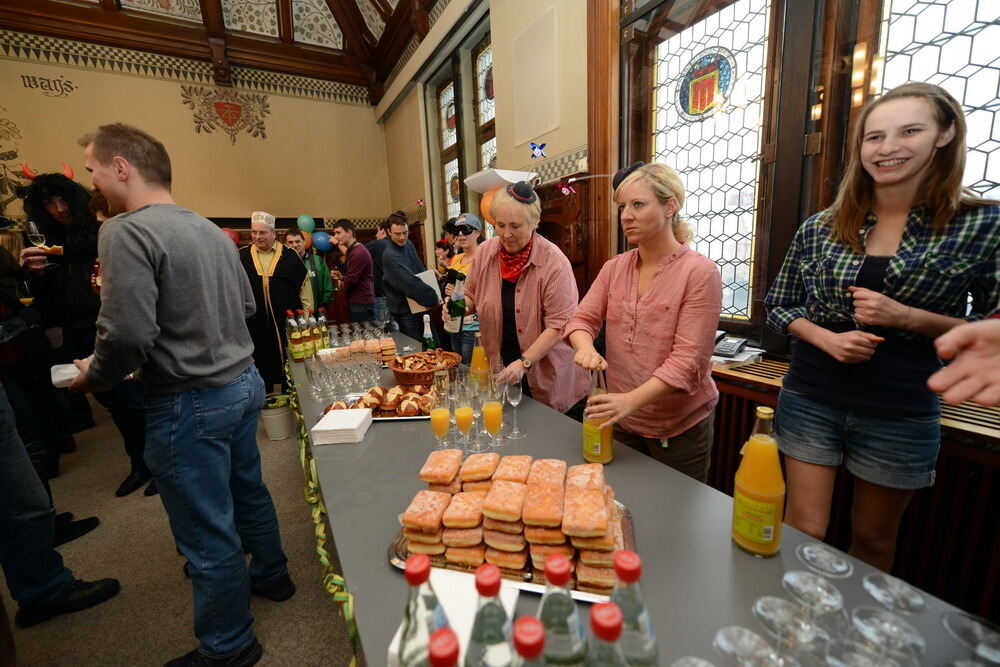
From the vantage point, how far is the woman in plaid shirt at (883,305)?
107 cm

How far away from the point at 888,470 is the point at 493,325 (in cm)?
154

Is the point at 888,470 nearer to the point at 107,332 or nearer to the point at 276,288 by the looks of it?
the point at 107,332

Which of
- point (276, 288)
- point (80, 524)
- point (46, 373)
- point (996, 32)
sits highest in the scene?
point (996, 32)

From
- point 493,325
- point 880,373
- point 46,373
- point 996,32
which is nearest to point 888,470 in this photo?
point 880,373

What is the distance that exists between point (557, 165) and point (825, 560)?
11.0ft

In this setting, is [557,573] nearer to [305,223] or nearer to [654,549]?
→ [654,549]

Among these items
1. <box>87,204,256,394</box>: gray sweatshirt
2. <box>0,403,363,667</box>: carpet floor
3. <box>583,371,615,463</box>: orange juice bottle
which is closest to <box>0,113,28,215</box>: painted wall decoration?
<box>0,403,363,667</box>: carpet floor

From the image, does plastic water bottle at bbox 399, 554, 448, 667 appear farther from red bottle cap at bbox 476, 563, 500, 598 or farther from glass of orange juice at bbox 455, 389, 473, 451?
glass of orange juice at bbox 455, 389, 473, 451

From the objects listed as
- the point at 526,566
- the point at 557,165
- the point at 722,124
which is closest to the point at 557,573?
the point at 526,566

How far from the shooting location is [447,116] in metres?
6.08

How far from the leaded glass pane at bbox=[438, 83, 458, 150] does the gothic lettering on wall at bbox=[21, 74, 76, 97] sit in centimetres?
519

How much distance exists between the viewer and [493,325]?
2.17 meters

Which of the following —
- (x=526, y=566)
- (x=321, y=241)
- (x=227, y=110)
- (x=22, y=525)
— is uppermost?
(x=227, y=110)

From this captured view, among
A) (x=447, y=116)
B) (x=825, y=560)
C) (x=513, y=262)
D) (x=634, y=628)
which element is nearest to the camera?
(x=634, y=628)
